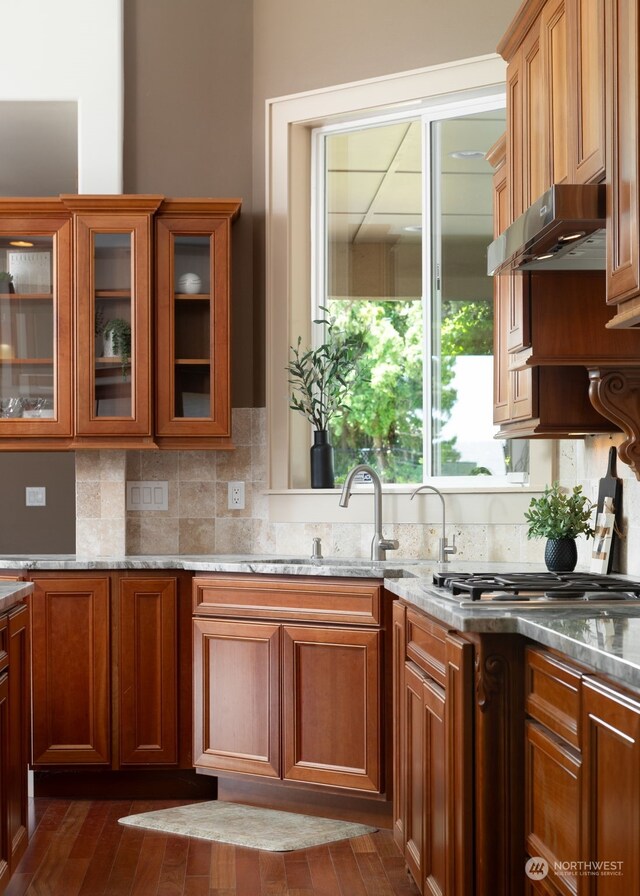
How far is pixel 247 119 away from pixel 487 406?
1.63m

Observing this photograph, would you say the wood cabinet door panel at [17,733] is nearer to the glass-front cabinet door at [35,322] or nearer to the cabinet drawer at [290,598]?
the cabinet drawer at [290,598]

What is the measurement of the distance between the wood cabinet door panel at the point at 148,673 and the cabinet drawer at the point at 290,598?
0.17 m

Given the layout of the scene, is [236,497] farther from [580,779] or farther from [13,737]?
[580,779]

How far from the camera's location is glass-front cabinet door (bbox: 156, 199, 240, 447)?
430 centimetres

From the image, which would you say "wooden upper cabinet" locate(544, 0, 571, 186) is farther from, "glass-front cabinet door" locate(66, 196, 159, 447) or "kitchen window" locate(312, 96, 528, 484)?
"glass-front cabinet door" locate(66, 196, 159, 447)

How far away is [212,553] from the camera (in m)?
4.54

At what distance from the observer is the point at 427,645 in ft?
9.11

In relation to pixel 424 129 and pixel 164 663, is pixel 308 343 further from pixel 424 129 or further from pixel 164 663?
pixel 164 663

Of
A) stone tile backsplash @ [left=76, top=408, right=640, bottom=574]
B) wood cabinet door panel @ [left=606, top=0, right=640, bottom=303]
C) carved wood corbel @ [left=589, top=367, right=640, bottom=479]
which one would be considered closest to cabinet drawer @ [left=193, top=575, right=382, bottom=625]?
stone tile backsplash @ [left=76, top=408, right=640, bottom=574]

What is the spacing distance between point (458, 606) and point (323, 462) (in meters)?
2.02

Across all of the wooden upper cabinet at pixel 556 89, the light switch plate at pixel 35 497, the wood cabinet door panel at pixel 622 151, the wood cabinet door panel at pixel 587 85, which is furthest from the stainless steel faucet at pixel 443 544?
the light switch plate at pixel 35 497

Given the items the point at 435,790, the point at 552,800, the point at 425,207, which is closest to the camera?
the point at 552,800

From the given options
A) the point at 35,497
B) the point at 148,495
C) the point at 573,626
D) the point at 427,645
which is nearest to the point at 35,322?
the point at 148,495

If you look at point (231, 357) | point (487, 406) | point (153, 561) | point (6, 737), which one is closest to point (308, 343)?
point (231, 357)
